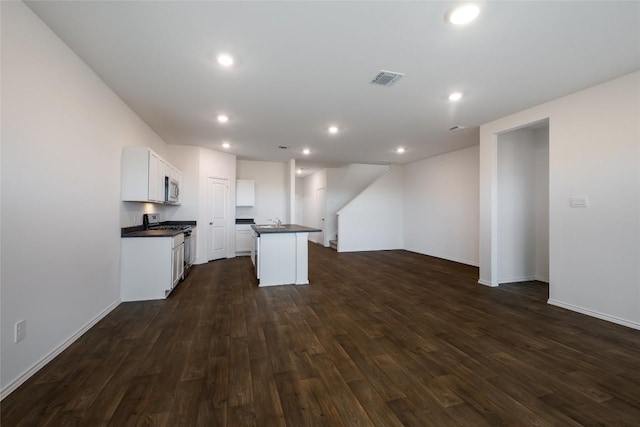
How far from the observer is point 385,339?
2594 mm

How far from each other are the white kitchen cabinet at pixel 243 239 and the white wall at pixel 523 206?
A: 233 inches

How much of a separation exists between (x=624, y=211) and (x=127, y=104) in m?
6.37

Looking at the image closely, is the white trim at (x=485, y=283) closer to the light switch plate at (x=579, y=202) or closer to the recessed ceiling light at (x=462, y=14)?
the light switch plate at (x=579, y=202)

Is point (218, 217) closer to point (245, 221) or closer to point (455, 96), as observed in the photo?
point (245, 221)

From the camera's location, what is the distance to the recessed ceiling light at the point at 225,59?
98.2 inches

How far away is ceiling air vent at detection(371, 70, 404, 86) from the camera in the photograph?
2824 mm

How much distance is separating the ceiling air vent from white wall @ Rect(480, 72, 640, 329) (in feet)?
7.79

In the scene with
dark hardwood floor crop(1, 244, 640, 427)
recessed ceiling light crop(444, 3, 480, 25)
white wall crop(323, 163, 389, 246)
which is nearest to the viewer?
dark hardwood floor crop(1, 244, 640, 427)

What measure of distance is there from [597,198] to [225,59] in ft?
14.8

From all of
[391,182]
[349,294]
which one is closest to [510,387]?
[349,294]

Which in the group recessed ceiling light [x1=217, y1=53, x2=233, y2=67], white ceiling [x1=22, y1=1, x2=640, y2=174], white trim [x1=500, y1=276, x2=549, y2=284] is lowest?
white trim [x1=500, y1=276, x2=549, y2=284]

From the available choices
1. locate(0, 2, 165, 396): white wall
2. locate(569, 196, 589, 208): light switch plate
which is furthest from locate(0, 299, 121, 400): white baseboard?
locate(569, 196, 589, 208): light switch plate

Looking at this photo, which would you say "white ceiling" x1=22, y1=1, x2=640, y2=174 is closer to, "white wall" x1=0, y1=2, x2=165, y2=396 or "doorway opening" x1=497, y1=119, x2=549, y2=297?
"white wall" x1=0, y1=2, x2=165, y2=396

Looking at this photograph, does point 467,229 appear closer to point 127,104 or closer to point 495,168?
point 495,168
